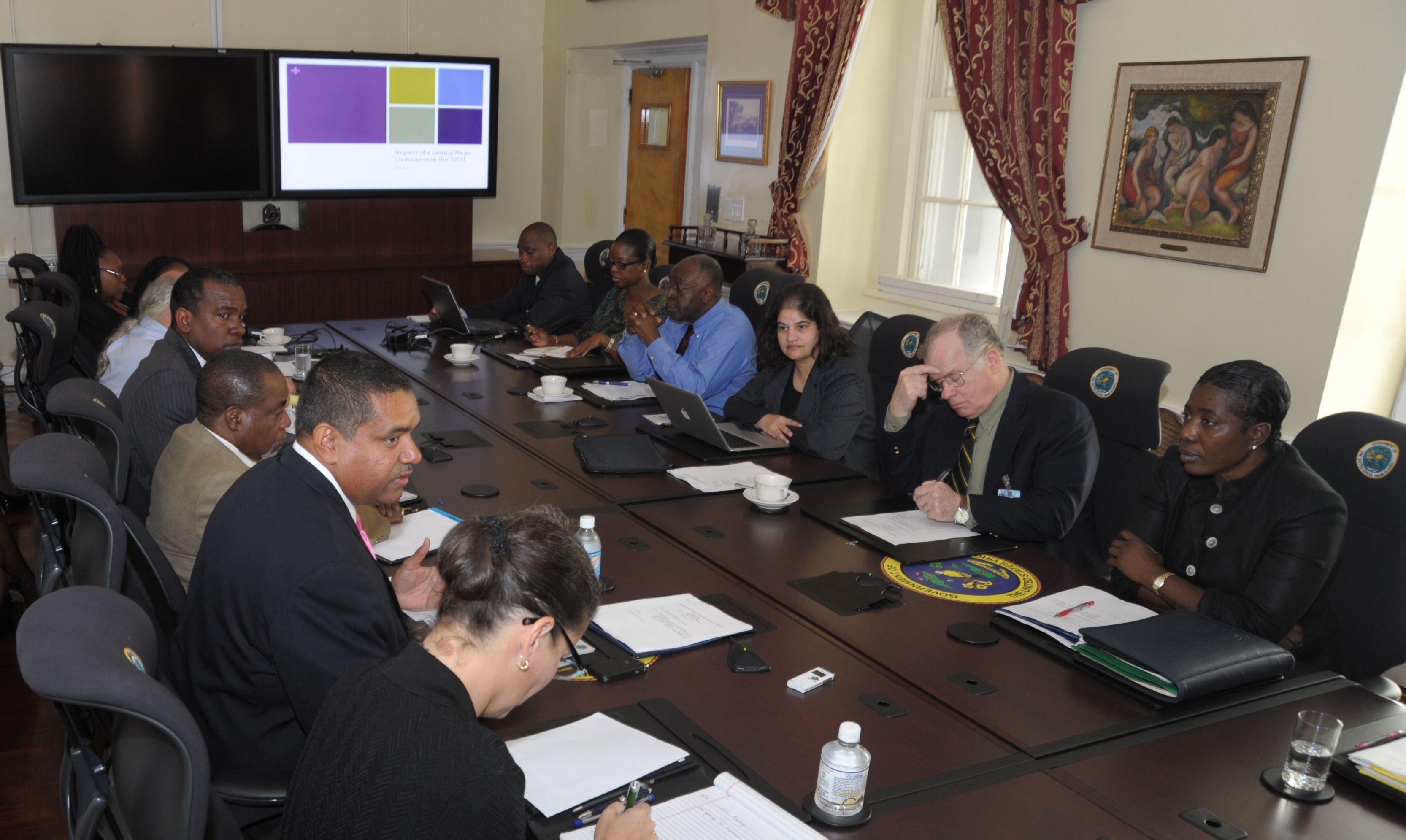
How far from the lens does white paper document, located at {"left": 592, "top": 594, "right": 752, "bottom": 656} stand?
6.52ft

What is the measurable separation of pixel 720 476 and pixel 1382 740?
173cm

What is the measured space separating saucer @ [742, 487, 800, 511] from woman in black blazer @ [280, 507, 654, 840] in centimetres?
132

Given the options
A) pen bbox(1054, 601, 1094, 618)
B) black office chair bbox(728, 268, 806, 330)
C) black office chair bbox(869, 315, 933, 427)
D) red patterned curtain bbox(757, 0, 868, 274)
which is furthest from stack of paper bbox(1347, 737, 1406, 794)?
red patterned curtain bbox(757, 0, 868, 274)

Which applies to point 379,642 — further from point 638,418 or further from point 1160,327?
point 1160,327

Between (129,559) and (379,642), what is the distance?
2.29 ft

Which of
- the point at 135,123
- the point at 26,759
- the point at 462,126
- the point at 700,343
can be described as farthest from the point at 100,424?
the point at 462,126

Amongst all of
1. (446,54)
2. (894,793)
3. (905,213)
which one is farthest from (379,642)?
(446,54)

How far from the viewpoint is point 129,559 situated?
6.71 ft

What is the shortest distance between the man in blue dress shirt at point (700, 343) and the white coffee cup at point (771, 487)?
4.08 feet

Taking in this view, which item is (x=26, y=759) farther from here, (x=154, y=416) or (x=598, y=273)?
(x=598, y=273)

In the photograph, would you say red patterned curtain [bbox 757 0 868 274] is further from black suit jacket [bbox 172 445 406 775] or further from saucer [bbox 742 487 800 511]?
black suit jacket [bbox 172 445 406 775]

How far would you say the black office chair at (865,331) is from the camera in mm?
4367

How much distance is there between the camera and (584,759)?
159 cm

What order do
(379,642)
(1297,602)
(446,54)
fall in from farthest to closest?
1. (446,54)
2. (1297,602)
3. (379,642)
